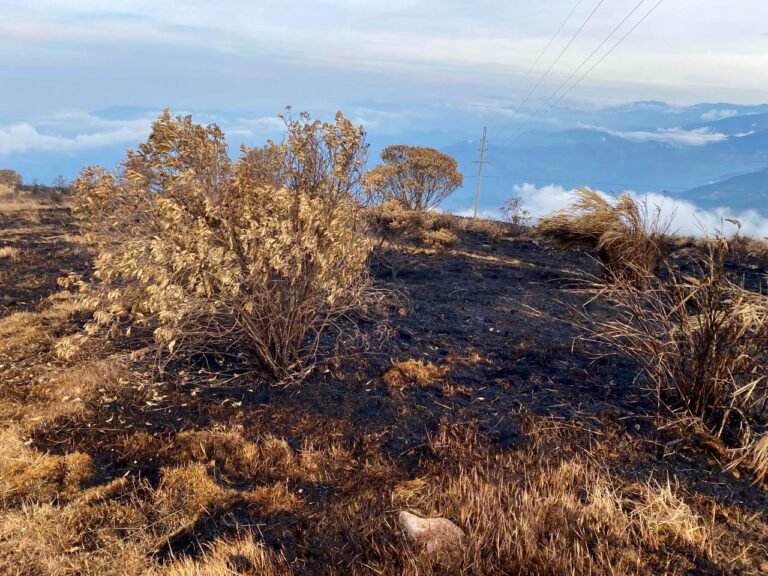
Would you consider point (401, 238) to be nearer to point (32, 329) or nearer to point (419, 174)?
point (32, 329)

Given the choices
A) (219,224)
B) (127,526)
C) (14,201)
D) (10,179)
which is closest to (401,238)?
(219,224)

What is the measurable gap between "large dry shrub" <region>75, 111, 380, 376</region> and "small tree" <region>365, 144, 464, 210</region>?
12393 mm

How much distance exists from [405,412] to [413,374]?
631 millimetres

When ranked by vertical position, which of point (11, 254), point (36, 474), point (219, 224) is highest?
point (219, 224)

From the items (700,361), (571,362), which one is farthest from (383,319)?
(700,361)

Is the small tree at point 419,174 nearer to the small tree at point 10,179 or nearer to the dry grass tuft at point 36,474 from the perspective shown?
the dry grass tuft at point 36,474

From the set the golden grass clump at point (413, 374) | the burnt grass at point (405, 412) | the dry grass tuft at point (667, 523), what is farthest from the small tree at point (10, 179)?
the dry grass tuft at point (667, 523)

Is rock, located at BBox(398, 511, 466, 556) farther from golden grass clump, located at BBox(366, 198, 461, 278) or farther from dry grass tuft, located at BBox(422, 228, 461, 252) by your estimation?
dry grass tuft, located at BBox(422, 228, 461, 252)

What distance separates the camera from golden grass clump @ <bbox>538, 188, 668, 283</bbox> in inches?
286

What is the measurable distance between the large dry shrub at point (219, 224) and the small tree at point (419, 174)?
1239 centimetres

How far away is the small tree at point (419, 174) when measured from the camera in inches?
644

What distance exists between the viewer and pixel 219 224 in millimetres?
3662

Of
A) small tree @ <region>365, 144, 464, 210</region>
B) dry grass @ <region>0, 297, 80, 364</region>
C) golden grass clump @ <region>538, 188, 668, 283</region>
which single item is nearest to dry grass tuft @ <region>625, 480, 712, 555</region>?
golden grass clump @ <region>538, 188, 668, 283</region>

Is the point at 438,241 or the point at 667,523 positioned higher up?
the point at 667,523
